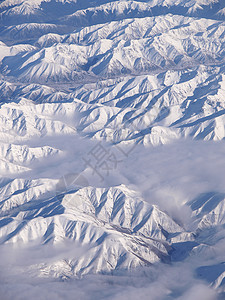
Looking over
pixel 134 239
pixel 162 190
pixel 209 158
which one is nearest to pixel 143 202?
pixel 162 190

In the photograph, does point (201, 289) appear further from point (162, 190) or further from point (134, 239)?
point (162, 190)

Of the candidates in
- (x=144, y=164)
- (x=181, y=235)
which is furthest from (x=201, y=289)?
(x=144, y=164)

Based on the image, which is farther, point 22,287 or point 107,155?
point 107,155

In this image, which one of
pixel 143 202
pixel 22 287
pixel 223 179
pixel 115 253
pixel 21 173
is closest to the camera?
pixel 22 287

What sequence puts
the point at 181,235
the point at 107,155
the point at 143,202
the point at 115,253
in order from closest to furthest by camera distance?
the point at 115,253 → the point at 181,235 → the point at 143,202 → the point at 107,155

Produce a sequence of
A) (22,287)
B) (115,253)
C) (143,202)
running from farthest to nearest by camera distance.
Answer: (143,202) < (115,253) < (22,287)

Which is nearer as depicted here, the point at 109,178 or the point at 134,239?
the point at 134,239

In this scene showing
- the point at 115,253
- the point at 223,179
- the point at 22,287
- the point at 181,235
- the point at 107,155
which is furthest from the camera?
the point at 107,155

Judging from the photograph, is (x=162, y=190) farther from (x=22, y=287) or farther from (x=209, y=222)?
(x=22, y=287)
